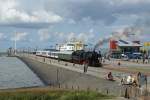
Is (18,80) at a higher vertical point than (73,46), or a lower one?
lower

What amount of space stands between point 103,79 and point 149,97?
1896cm

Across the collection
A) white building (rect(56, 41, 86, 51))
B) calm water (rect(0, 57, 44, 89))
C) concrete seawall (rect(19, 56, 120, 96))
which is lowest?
calm water (rect(0, 57, 44, 89))

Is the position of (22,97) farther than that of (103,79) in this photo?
No

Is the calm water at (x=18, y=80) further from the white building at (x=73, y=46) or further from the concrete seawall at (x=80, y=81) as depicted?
the white building at (x=73, y=46)

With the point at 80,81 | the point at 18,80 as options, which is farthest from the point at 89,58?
the point at 80,81

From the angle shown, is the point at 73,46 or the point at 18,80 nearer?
the point at 18,80

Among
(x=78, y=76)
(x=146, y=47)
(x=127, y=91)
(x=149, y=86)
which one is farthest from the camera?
(x=146, y=47)

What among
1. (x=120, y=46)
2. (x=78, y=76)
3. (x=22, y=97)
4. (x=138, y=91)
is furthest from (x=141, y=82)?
(x=120, y=46)

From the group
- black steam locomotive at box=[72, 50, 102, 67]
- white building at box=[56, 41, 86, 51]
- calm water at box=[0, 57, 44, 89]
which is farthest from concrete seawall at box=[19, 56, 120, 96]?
white building at box=[56, 41, 86, 51]

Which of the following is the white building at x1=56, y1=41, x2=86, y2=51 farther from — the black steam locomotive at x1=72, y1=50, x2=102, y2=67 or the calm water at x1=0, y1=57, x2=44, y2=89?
the black steam locomotive at x1=72, y1=50, x2=102, y2=67

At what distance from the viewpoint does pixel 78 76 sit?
6562 centimetres

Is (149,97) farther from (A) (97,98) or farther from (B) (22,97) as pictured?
(B) (22,97)

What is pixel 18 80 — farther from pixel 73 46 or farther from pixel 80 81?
pixel 73 46

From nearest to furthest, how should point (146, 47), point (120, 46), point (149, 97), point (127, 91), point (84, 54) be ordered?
point (149, 97) < point (127, 91) < point (84, 54) < point (146, 47) < point (120, 46)
